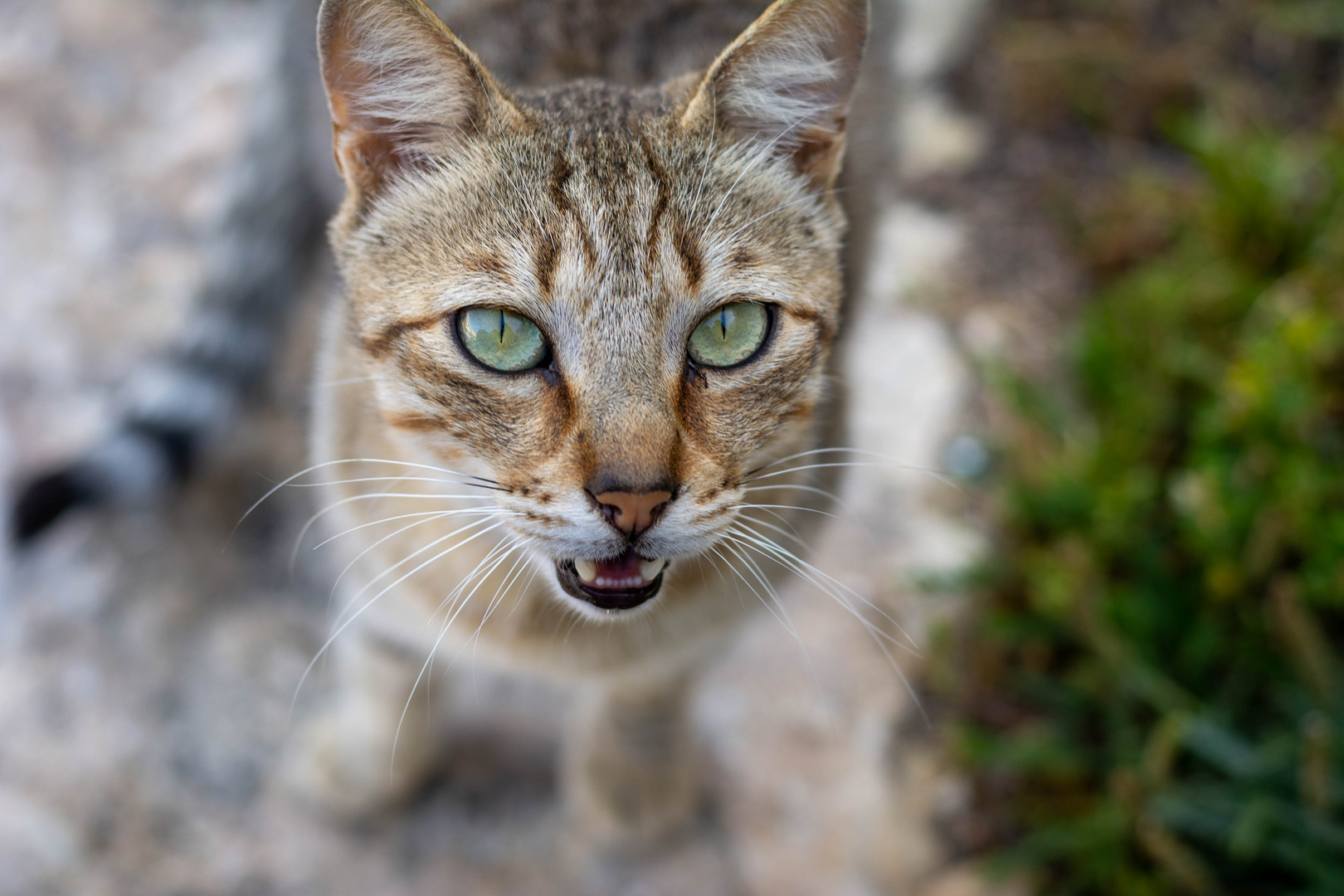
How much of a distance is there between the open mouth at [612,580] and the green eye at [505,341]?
11.4 inches

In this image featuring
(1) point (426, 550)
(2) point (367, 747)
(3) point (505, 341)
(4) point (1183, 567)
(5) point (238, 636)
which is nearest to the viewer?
(3) point (505, 341)

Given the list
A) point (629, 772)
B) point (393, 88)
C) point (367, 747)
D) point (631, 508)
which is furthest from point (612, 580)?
point (367, 747)

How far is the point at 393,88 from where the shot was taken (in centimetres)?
141

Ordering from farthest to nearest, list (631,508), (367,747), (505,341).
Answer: (367,747)
(505,341)
(631,508)

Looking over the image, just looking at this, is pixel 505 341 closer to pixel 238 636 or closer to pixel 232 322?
pixel 238 636

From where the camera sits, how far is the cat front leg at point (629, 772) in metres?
2.21

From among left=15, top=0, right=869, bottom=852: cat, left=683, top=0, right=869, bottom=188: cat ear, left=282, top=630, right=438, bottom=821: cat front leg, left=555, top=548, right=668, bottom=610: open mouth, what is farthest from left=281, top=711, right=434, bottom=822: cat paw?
left=683, top=0, right=869, bottom=188: cat ear

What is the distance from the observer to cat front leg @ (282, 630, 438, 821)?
7.10ft

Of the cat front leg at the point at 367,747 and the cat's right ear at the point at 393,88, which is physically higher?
the cat's right ear at the point at 393,88

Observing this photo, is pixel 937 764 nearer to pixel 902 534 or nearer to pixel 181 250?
pixel 902 534

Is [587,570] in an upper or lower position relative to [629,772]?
upper

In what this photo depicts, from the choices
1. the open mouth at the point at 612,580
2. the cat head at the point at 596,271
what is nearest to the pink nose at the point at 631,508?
the cat head at the point at 596,271

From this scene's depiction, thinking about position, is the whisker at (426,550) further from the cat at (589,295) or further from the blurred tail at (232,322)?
the blurred tail at (232,322)

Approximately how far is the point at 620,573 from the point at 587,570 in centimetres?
5
